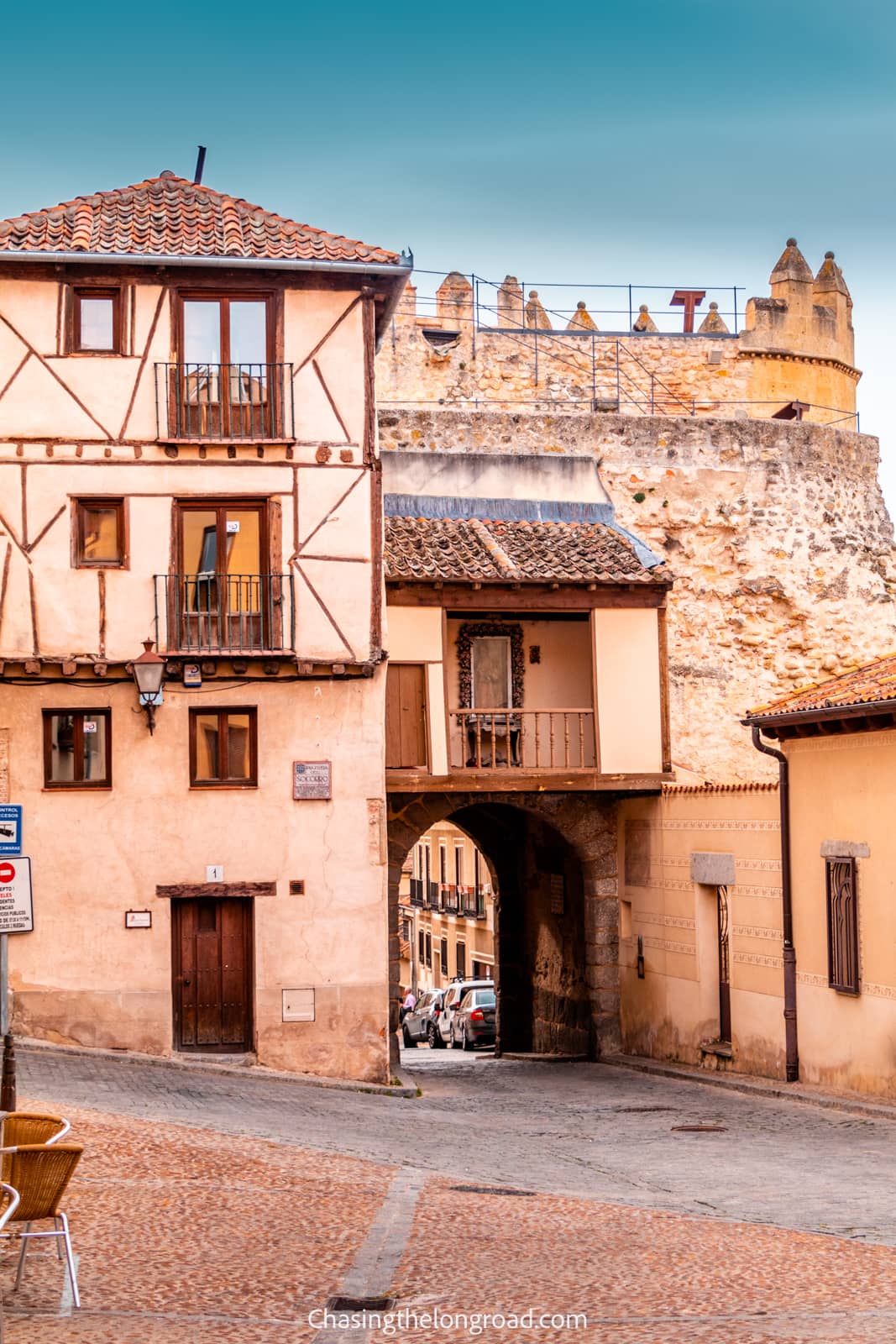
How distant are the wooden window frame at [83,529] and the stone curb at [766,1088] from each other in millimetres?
9527

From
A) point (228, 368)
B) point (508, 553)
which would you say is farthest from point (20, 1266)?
point (508, 553)

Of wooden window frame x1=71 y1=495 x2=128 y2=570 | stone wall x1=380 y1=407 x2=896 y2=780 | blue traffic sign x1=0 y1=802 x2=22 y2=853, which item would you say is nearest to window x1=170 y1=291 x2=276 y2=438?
wooden window frame x1=71 y1=495 x2=128 y2=570

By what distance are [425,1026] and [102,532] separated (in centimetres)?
2068

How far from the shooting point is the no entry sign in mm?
14312

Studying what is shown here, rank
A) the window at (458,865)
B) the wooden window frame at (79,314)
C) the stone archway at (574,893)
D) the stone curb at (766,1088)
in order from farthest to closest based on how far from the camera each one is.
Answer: the window at (458,865), the stone archway at (574,893), the wooden window frame at (79,314), the stone curb at (766,1088)

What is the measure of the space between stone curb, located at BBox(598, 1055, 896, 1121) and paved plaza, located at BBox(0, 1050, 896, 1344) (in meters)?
0.24

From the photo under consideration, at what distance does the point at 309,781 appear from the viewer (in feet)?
68.7

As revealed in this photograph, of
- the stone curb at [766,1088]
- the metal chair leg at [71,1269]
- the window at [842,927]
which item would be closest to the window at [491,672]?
the stone curb at [766,1088]

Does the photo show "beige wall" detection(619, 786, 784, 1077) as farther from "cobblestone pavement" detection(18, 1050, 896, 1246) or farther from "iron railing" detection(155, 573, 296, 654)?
"iron railing" detection(155, 573, 296, 654)

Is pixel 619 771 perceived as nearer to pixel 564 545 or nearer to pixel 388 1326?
pixel 564 545

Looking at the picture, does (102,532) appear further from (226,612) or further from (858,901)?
(858,901)

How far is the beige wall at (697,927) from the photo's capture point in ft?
68.1

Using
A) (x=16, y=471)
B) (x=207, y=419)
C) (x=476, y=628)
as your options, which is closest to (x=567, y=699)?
(x=476, y=628)

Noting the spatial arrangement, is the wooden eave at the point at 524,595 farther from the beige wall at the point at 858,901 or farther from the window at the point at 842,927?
the window at the point at 842,927
